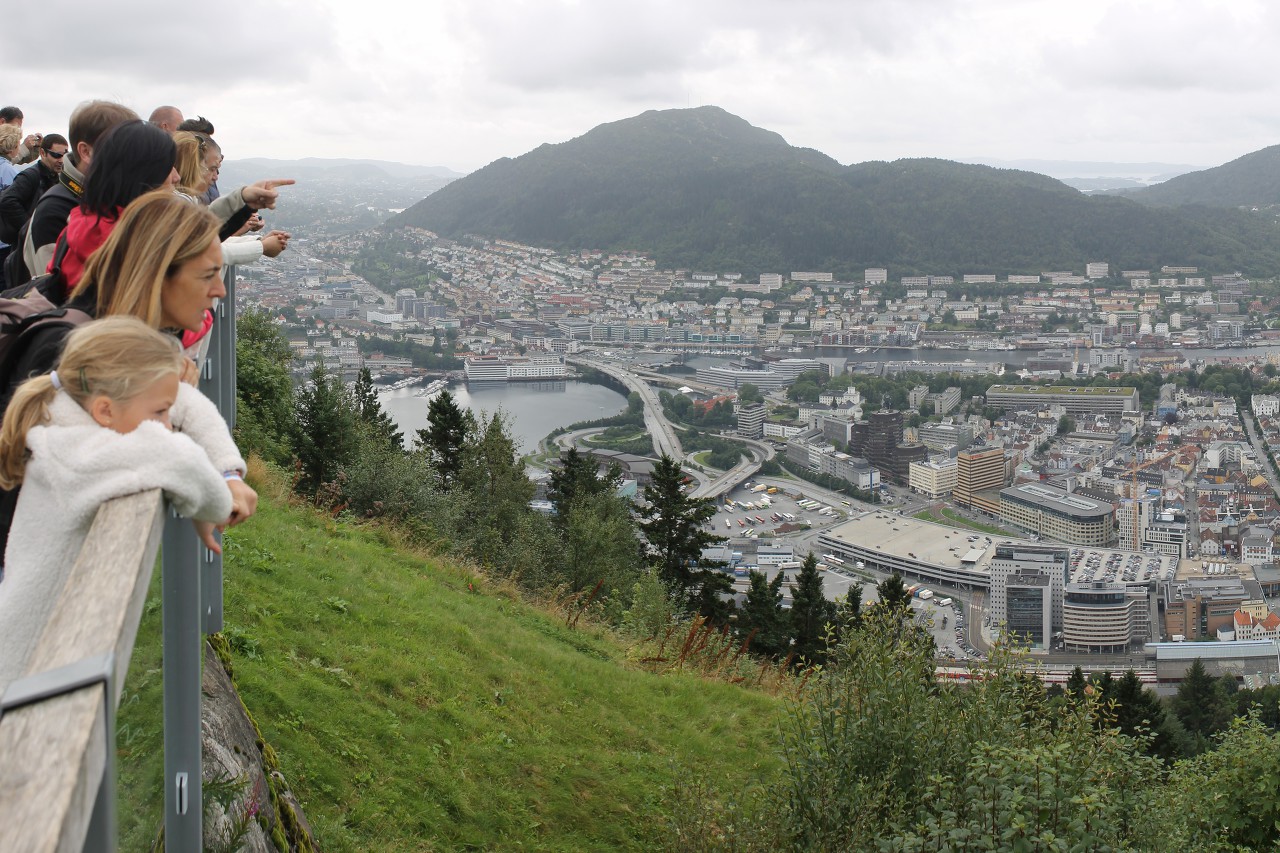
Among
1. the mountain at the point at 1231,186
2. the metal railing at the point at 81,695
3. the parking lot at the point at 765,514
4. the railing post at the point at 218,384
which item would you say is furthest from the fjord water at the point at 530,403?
the mountain at the point at 1231,186

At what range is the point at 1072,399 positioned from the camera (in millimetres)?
47219

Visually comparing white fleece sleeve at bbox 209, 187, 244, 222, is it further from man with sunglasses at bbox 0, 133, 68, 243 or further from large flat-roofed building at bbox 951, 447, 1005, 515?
large flat-roofed building at bbox 951, 447, 1005, 515

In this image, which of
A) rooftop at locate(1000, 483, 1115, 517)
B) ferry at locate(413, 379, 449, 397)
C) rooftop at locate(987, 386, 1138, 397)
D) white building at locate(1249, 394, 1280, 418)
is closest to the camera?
rooftop at locate(1000, 483, 1115, 517)

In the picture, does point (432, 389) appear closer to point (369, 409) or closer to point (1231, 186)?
point (369, 409)

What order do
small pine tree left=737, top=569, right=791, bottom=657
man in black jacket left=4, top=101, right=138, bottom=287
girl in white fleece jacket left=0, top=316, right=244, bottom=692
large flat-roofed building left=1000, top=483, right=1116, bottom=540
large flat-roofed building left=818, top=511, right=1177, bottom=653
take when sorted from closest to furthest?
1. girl in white fleece jacket left=0, top=316, right=244, bottom=692
2. man in black jacket left=4, top=101, right=138, bottom=287
3. small pine tree left=737, top=569, right=791, bottom=657
4. large flat-roofed building left=818, top=511, right=1177, bottom=653
5. large flat-roofed building left=1000, top=483, right=1116, bottom=540

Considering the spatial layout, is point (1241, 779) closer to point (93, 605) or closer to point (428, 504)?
point (93, 605)

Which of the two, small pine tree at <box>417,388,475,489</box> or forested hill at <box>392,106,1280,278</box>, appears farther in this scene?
forested hill at <box>392,106,1280,278</box>

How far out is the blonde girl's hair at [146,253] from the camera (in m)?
1.29

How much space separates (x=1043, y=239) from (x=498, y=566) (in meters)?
79.2

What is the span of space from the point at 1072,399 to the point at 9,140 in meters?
48.5

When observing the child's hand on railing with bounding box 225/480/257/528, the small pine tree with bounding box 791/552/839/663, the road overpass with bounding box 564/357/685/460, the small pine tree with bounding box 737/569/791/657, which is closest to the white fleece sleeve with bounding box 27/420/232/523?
the child's hand on railing with bounding box 225/480/257/528

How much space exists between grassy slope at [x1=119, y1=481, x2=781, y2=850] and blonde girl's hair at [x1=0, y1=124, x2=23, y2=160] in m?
1.54

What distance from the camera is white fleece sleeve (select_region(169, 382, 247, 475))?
3.90ft

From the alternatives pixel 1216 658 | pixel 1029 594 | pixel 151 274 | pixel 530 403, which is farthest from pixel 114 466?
pixel 530 403
